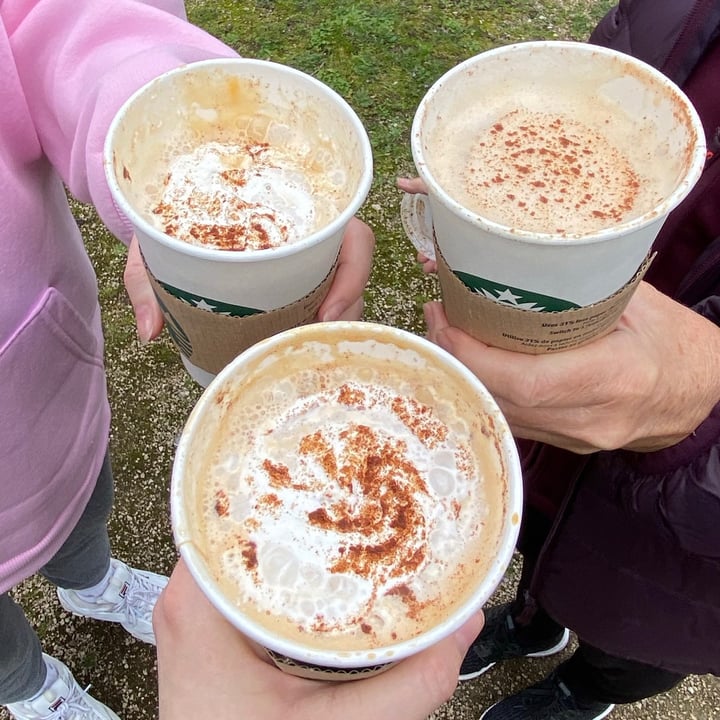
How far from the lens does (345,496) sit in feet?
3.13

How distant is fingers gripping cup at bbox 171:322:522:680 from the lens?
867mm

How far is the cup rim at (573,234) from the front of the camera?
3.11 feet

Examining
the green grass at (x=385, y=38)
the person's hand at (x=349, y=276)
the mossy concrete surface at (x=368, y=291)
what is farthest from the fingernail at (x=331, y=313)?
the green grass at (x=385, y=38)

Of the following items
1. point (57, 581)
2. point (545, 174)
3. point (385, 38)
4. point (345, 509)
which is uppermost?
point (545, 174)

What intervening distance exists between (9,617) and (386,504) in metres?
1.13

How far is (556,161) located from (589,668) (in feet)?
4.23

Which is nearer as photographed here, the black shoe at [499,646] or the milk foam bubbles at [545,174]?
the milk foam bubbles at [545,174]

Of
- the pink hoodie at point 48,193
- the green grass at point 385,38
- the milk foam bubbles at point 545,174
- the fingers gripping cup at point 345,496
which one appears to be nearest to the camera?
the fingers gripping cup at point 345,496

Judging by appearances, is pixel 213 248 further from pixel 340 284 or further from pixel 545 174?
pixel 545 174

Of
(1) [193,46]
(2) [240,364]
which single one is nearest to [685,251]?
(2) [240,364]

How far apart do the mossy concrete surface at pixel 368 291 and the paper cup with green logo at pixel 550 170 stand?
0.71 metres

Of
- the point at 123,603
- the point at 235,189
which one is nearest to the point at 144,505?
the point at 123,603

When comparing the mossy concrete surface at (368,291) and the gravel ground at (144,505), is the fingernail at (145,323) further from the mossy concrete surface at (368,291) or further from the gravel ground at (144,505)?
the gravel ground at (144,505)

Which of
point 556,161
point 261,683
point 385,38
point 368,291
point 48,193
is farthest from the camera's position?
point 385,38
